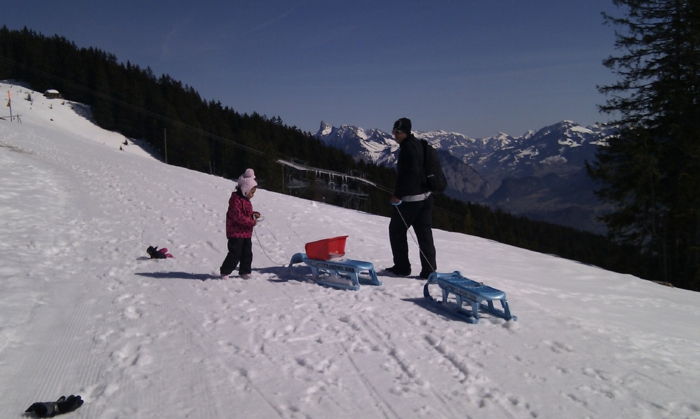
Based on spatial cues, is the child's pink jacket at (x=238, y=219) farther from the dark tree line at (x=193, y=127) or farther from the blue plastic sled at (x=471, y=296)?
the dark tree line at (x=193, y=127)

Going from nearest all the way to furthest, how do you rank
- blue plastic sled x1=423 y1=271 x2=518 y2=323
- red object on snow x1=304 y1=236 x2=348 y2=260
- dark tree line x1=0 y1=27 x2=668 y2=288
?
1. blue plastic sled x1=423 y1=271 x2=518 y2=323
2. red object on snow x1=304 y1=236 x2=348 y2=260
3. dark tree line x1=0 y1=27 x2=668 y2=288

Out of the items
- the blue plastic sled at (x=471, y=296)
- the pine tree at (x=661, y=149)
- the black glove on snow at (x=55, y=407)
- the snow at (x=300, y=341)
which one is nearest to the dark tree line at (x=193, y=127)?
the pine tree at (x=661, y=149)

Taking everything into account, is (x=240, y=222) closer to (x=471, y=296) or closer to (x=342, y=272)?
(x=342, y=272)

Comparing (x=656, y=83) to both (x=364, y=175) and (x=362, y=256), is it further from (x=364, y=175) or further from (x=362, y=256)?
(x=364, y=175)

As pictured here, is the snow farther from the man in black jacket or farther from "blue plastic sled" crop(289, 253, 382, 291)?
the man in black jacket

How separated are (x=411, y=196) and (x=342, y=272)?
1.78m

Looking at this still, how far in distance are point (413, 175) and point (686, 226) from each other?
18.6 m

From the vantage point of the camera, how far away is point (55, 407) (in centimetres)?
321


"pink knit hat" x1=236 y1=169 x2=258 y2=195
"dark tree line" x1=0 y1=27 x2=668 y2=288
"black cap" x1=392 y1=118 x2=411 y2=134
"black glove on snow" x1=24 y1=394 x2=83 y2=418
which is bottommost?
"black glove on snow" x1=24 y1=394 x2=83 y2=418

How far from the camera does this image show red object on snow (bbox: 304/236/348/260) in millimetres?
7309

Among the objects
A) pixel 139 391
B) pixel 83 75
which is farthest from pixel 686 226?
pixel 83 75

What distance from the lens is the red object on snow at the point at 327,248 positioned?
731 centimetres

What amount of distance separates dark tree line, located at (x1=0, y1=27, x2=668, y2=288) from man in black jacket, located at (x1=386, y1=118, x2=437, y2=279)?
60072 mm

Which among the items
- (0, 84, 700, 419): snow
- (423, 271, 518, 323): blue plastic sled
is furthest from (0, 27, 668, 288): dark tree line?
(423, 271, 518, 323): blue plastic sled
